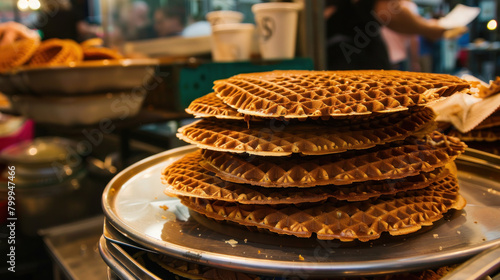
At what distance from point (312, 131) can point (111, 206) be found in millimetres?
431

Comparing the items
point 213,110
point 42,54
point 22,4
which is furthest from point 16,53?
point 22,4

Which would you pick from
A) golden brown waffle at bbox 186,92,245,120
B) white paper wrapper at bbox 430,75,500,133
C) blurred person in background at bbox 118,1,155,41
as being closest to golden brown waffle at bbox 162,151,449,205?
golden brown waffle at bbox 186,92,245,120

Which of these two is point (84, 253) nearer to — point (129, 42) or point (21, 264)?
point (21, 264)

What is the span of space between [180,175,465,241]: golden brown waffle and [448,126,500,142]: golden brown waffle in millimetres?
362

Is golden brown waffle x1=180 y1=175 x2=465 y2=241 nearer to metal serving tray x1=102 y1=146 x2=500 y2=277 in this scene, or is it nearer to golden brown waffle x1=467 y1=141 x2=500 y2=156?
metal serving tray x1=102 y1=146 x2=500 y2=277

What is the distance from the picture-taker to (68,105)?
1.54 m

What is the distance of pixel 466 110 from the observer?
102 centimetres

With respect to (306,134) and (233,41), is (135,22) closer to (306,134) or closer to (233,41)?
(233,41)

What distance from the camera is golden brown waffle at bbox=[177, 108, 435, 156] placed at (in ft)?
2.15

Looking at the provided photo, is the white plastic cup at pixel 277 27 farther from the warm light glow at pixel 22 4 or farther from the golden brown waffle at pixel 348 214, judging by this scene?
the warm light glow at pixel 22 4

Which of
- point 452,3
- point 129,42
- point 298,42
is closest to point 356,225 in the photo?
point 298,42

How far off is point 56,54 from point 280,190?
1509 millimetres

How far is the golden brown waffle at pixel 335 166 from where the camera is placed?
2.15ft

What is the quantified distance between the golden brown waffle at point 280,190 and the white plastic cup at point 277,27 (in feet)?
4.31
